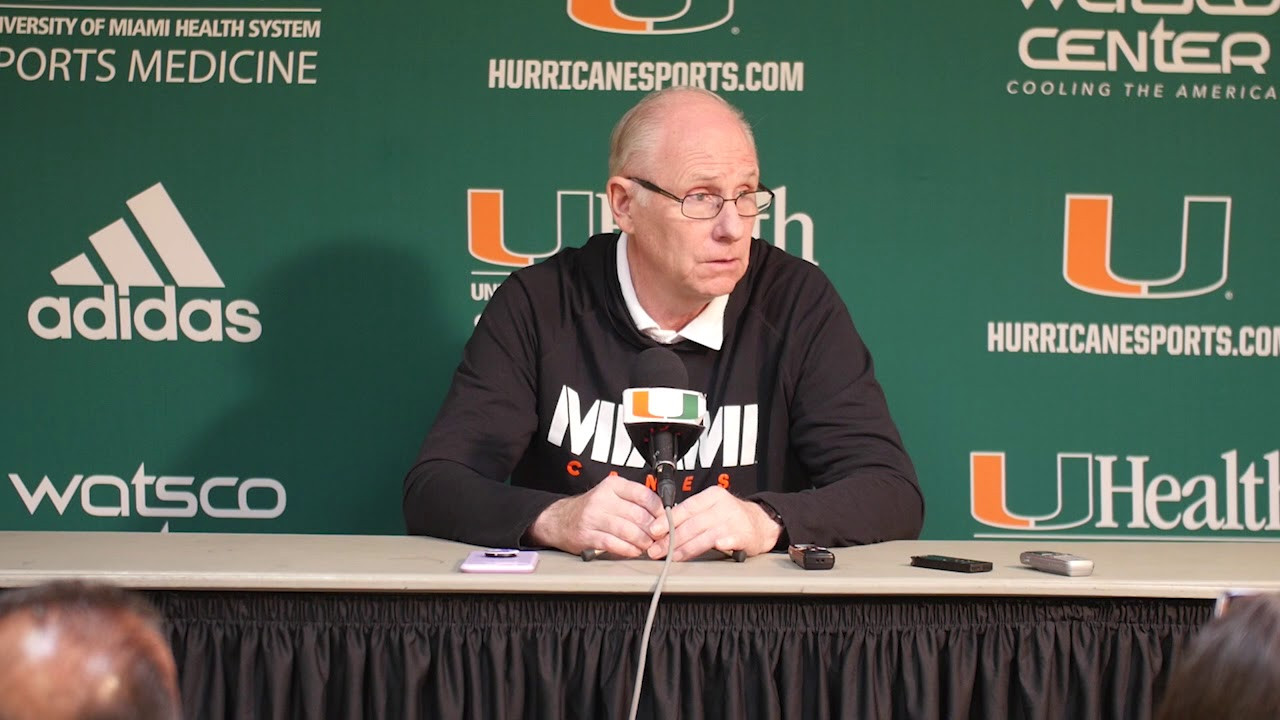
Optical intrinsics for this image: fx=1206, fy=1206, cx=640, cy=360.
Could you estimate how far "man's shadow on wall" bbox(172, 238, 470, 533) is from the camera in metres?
3.07

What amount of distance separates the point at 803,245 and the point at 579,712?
182cm

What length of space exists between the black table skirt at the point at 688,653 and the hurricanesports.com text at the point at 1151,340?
1631 mm

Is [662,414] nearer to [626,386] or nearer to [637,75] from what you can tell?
[626,386]

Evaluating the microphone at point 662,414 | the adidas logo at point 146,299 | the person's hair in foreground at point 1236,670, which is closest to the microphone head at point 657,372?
the microphone at point 662,414

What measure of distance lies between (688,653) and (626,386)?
83cm

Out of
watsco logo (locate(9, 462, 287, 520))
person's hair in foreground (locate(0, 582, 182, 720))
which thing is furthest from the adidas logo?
person's hair in foreground (locate(0, 582, 182, 720))

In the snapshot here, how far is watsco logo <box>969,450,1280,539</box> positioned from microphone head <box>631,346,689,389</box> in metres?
1.65

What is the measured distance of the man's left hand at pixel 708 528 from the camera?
5.33ft

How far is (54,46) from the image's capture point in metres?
3.10

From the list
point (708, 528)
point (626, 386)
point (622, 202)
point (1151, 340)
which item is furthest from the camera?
point (1151, 340)

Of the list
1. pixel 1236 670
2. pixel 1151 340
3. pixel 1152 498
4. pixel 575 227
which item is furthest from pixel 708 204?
pixel 1236 670

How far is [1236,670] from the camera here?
26.1 inches

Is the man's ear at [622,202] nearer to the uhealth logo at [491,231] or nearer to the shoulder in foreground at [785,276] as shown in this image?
the shoulder in foreground at [785,276]

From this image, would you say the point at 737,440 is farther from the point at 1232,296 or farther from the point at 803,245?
the point at 1232,296
